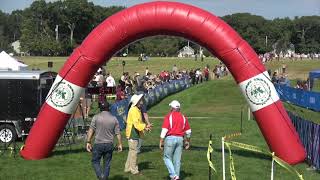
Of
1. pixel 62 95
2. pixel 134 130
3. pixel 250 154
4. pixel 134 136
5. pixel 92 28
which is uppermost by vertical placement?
pixel 92 28

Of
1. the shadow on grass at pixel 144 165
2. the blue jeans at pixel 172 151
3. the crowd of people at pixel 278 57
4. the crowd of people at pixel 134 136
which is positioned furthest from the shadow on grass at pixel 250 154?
the crowd of people at pixel 278 57

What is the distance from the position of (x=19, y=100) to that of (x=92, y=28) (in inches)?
4630

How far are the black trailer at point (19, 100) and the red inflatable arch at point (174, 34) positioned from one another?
3470mm

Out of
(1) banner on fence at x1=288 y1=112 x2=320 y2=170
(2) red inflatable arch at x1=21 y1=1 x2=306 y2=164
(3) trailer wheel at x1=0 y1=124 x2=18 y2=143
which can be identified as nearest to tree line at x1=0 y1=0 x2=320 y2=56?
(3) trailer wheel at x1=0 y1=124 x2=18 y2=143

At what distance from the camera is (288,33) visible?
14738 cm

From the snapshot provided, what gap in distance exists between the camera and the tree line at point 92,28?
12019cm

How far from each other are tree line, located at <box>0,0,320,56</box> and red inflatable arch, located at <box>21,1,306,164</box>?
90981 millimetres

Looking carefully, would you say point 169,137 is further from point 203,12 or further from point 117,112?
point 117,112

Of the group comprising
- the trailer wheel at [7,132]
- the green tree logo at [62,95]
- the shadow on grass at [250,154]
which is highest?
the green tree logo at [62,95]

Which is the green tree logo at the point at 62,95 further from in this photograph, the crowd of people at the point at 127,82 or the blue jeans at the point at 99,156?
the blue jeans at the point at 99,156

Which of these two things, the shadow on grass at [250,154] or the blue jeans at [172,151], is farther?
the shadow on grass at [250,154]

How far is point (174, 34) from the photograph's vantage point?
48.0 ft

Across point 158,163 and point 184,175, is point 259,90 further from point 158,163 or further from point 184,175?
point 158,163

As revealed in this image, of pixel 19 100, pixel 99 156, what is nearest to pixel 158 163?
Result: pixel 99 156
